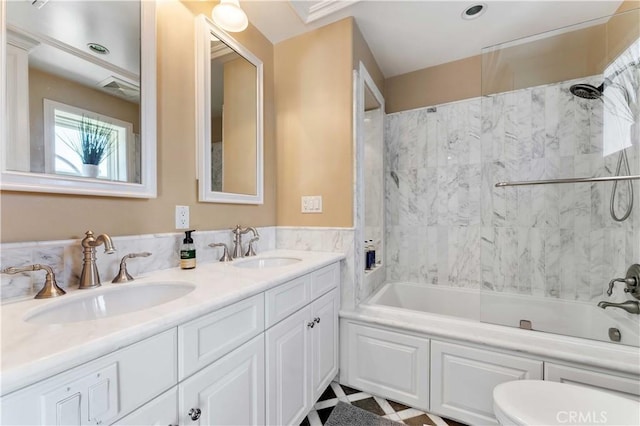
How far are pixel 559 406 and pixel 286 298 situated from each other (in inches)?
44.0

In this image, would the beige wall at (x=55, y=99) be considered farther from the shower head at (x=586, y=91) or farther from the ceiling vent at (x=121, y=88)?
the shower head at (x=586, y=91)

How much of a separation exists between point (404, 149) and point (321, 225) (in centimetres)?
132

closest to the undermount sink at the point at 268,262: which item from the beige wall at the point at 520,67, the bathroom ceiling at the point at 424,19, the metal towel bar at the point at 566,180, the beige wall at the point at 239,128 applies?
the beige wall at the point at 239,128

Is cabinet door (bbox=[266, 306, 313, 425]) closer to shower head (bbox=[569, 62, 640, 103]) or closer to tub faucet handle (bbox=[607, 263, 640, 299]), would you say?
tub faucet handle (bbox=[607, 263, 640, 299])

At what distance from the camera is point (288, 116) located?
1.95 meters

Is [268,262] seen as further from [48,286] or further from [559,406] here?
[559,406]

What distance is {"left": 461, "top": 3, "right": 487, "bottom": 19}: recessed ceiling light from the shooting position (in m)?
1.71

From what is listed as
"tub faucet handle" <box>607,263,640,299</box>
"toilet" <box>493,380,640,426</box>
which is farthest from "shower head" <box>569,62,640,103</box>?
"toilet" <box>493,380,640,426</box>

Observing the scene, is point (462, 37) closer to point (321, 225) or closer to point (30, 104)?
point (321, 225)

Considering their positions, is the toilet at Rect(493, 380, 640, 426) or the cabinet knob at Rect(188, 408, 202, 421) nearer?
the cabinet knob at Rect(188, 408, 202, 421)

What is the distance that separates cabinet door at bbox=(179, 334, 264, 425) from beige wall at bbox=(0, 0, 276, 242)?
674 millimetres

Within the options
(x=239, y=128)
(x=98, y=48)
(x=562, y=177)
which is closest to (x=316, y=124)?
(x=239, y=128)

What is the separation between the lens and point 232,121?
5.31 ft

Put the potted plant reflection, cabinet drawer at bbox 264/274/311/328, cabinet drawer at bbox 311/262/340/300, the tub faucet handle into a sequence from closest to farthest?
the potted plant reflection < cabinet drawer at bbox 264/274/311/328 < cabinet drawer at bbox 311/262/340/300 < the tub faucet handle
